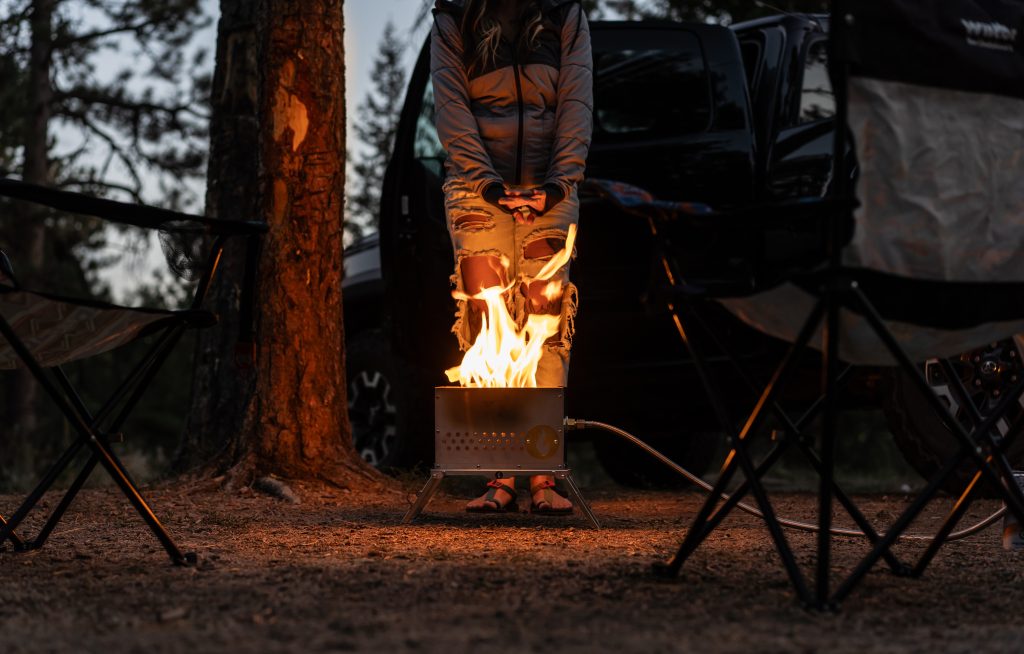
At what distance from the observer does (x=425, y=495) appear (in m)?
4.24

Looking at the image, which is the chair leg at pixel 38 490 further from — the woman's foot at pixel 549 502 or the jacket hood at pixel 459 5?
the jacket hood at pixel 459 5

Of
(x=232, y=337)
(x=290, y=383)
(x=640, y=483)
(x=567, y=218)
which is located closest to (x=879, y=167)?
(x=567, y=218)

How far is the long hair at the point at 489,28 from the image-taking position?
434cm

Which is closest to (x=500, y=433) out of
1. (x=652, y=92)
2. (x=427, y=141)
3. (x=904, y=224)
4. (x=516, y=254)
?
(x=516, y=254)

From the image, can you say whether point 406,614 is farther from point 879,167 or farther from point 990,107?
point 990,107

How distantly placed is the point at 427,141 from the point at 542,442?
2260 mm

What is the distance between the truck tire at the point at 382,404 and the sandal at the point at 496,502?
1.74 metres

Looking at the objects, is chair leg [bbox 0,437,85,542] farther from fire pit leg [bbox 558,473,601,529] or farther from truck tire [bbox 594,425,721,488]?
truck tire [bbox 594,425,721,488]

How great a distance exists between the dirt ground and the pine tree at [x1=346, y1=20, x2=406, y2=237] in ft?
102

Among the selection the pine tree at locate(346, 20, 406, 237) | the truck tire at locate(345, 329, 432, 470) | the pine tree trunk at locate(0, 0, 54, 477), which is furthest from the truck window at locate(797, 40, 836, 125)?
the pine tree at locate(346, 20, 406, 237)

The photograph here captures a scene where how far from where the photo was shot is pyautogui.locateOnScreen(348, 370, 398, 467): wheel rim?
21.1ft

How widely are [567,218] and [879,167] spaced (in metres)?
1.83

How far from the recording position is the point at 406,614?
2.59m

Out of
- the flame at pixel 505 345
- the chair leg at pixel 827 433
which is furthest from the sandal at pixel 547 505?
the chair leg at pixel 827 433
